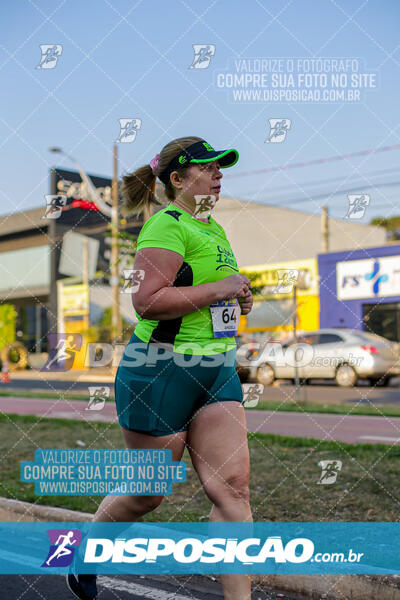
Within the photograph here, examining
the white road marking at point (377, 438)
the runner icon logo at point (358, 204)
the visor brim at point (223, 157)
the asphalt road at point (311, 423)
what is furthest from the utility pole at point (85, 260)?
the visor brim at point (223, 157)

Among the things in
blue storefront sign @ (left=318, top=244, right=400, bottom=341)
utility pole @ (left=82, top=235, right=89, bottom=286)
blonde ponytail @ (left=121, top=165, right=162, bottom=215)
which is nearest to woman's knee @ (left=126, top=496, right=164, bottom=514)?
blonde ponytail @ (left=121, top=165, right=162, bottom=215)

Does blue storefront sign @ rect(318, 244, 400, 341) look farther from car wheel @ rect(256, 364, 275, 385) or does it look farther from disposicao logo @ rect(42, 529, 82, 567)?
disposicao logo @ rect(42, 529, 82, 567)

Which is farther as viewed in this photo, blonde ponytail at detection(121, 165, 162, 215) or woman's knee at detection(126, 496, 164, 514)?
blonde ponytail at detection(121, 165, 162, 215)

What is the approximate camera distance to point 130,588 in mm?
3672

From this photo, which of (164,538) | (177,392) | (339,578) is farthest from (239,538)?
(164,538)

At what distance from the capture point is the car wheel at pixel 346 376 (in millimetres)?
19266

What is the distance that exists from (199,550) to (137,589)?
376 mm

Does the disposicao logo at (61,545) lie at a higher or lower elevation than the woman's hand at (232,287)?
lower

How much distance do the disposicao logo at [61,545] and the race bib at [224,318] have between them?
1669mm

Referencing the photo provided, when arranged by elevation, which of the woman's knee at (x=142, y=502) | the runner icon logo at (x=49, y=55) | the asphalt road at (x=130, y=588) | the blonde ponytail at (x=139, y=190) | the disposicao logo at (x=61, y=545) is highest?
the runner icon logo at (x=49, y=55)

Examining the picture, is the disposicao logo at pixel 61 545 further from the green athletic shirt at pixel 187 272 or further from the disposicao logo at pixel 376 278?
the disposicao logo at pixel 376 278

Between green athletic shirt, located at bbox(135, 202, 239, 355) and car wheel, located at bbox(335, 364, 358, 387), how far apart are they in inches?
662

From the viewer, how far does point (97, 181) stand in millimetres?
25938

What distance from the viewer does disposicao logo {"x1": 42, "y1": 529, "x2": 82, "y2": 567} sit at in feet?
12.7
